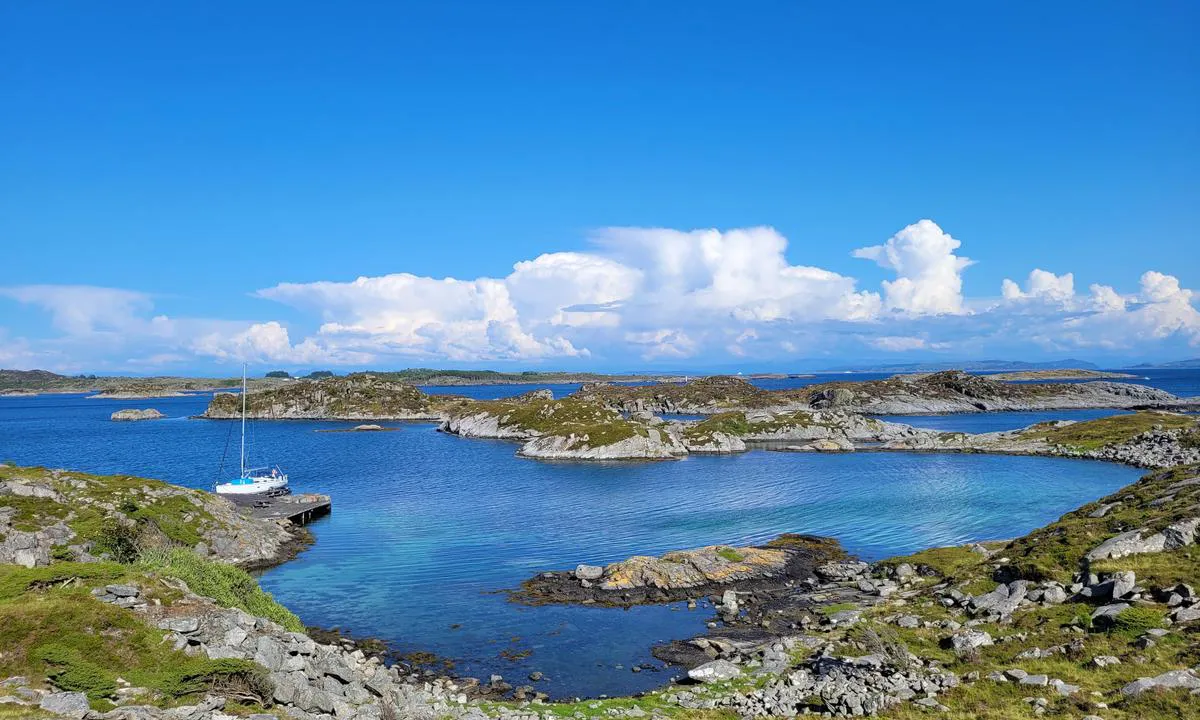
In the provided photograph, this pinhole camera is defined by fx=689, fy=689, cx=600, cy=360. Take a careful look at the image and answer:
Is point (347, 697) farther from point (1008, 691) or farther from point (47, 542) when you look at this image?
point (47, 542)

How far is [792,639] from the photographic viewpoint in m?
33.9

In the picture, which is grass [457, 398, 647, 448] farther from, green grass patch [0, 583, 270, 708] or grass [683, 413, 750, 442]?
green grass patch [0, 583, 270, 708]

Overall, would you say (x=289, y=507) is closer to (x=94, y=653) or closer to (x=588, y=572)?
(x=588, y=572)

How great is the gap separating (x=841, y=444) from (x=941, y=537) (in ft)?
243

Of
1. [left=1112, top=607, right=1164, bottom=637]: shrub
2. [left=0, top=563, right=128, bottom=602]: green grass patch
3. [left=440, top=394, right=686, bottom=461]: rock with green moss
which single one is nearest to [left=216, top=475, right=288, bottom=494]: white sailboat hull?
[left=440, top=394, right=686, bottom=461]: rock with green moss

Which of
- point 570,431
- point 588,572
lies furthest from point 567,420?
point 588,572

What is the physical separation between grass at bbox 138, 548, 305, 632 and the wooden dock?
1435 inches

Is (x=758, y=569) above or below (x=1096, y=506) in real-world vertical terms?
below

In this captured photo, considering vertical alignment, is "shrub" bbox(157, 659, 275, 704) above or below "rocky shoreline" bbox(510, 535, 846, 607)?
above

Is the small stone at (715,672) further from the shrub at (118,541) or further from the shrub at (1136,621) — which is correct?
the shrub at (118,541)

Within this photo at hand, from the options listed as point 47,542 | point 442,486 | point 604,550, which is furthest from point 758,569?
point 442,486

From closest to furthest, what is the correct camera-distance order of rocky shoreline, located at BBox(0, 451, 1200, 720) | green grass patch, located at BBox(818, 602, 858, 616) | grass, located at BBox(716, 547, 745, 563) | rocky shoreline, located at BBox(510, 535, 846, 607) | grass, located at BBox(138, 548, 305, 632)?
rocky shoreline, located at BBox(0, 451, 1200, 720)
grass, located at BBox(138, 548, 305, 632)
green grass patch, located at BBox(818, 602, 858, 616)
rocky shoreline, located at BBox(510, 535, 846, 607)
grass, located at BBox(716, 547, 745, 563)

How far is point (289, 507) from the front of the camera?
73625mm

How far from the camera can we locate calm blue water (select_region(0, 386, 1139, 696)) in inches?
1545
